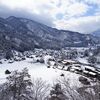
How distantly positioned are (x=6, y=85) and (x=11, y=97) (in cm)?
257

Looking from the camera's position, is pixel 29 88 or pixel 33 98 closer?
pixel 33 98

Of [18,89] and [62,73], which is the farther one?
[62,73]

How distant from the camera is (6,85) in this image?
120 feet

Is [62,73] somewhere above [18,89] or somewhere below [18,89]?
below

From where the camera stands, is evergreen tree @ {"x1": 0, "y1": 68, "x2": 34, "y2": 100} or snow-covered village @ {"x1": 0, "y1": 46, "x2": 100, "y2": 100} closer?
evergreen tree @ {"x1": 0, "y1": 68, "x2": 34, "y2": 100}

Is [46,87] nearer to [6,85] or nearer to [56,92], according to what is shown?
[56,92]

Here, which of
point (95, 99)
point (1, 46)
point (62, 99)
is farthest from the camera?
point (1, 46)

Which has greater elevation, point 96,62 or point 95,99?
point 95,99

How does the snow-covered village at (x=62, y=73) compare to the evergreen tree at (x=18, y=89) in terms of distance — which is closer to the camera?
the evergreen tree at (x=18, y=89)

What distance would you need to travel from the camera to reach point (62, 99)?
34312mm

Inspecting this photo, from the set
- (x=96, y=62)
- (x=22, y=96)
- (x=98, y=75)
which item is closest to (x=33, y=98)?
(x=22, y=96)

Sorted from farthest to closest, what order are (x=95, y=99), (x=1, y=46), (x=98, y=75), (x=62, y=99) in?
1. (x=1, y=46)
2. (x=98, y=75)
3. (x=62, y=99)
4. (x=95, y=99)

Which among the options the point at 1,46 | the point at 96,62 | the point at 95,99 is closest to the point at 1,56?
the point at 1,46

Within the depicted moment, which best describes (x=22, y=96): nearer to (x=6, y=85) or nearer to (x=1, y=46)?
(x=6, y=85)
